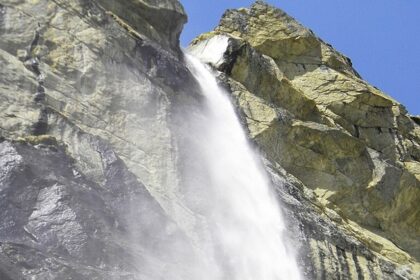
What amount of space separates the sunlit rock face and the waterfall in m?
0.81

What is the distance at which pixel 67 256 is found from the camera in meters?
11.6

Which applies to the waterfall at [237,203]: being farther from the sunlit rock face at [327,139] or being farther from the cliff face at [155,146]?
the sunlit rock face at [327,139]

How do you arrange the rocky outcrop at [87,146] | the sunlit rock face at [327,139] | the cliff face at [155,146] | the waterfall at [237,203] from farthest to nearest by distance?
the sunlit rock face at [327,139] → the waterfall at [237,203] → the cliff face at [155,146] → the rocky outcrop at [87,146]

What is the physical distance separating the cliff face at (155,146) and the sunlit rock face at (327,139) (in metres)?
0.05

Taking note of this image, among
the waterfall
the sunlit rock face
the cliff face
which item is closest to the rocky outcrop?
the cliff face

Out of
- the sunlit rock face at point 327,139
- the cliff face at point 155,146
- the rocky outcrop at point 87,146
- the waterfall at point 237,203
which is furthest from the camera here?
the sunlit rock face at point 327,139

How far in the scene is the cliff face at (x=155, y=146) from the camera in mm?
12180

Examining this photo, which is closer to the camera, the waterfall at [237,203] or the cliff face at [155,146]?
the cliff face at [155,146]

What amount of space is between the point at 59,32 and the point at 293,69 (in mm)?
13968

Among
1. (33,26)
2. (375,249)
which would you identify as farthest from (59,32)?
(375,249)

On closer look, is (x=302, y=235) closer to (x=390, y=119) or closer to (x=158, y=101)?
(x=158, y=101)

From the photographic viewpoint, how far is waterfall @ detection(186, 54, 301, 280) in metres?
15.6

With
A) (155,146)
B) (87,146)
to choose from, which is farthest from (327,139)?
(87,146)

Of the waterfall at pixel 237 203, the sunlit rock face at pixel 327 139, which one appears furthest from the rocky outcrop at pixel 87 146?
the sunlit rock face at pixel 327 139
